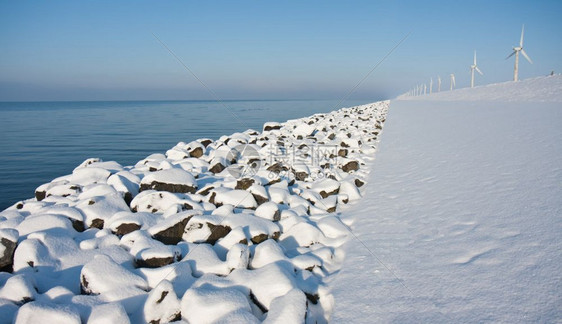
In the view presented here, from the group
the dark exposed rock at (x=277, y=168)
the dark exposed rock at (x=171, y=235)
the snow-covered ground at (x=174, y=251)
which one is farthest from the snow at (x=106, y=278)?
the dark exposed rock at (x=277, y=168)

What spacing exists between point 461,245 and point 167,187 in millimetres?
4349

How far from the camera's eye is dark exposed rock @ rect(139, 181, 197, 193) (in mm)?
5266

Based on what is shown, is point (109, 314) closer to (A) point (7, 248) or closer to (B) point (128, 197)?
(A) point (7, 248)

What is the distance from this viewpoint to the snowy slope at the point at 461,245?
7.11ft

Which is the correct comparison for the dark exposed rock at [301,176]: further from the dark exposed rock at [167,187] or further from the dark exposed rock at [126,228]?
the dark exposed rock at [126,228]

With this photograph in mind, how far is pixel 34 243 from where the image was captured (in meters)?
3.25

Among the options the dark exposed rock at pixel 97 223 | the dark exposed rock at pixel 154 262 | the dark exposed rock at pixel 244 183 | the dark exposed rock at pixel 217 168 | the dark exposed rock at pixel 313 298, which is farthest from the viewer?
the dark exposed rock at pixel 217 168

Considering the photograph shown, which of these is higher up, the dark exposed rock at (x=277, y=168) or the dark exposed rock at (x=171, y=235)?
the dark exposed rock at (x=277, y=168)

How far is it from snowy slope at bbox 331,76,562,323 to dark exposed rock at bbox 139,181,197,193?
107 inches

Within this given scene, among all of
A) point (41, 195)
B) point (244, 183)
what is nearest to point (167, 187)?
point (244, 183)

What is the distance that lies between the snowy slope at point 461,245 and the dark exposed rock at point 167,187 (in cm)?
271

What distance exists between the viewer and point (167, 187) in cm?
530

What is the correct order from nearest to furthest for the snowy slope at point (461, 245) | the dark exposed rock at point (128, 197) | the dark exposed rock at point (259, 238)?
1. the snowy slope at point (461, 245)
2. the dark exposed rock at point (259, 238)
3. the dark exposed rock at point (128, 197)

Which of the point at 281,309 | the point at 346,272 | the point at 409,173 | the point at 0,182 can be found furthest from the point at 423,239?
the point at 0,182
